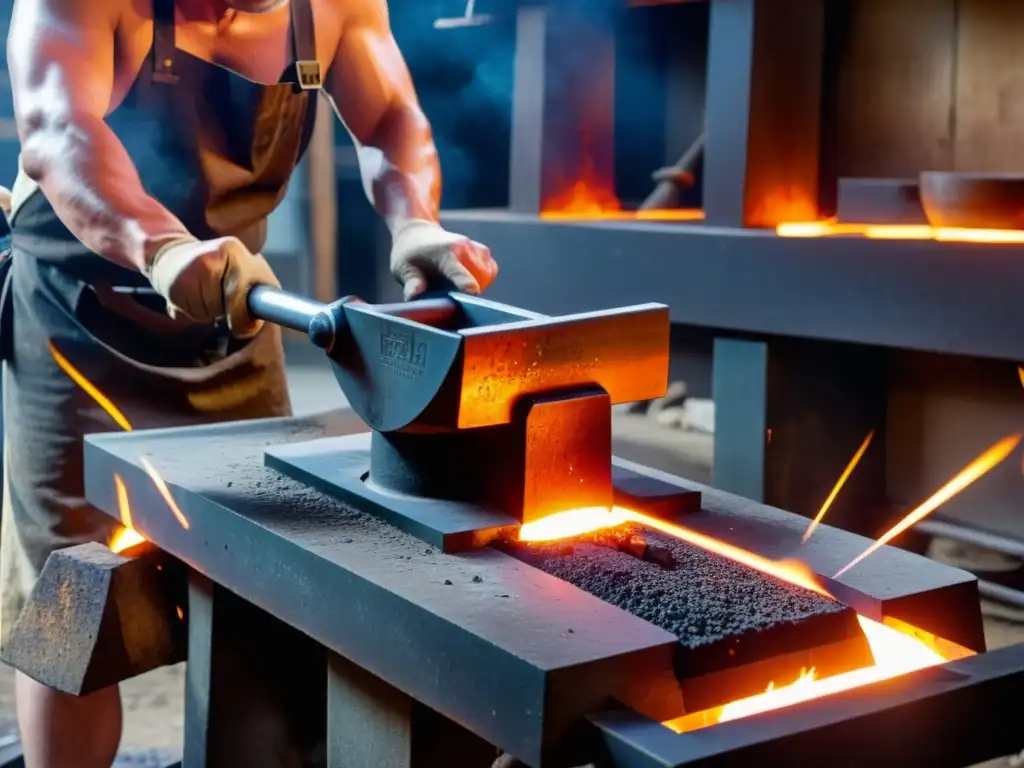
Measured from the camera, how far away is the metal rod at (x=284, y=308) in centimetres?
150

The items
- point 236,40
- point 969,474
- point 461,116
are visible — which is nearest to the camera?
point 236,40

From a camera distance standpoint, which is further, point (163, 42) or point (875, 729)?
point (163, 42)

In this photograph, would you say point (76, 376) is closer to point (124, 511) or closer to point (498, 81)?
point (124, 511)

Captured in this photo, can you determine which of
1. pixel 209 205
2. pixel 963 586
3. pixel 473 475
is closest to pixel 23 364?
pixel 209 205

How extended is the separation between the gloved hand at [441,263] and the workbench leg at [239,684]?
1.53 feet

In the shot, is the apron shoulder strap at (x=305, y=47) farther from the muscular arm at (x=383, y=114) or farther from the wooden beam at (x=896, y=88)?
the wooden beam at (x=896, y=88)

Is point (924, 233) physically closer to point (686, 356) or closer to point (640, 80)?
point (640, 80)

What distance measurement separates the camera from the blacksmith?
1826 mm

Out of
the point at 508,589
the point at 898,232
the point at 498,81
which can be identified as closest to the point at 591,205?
the point at 898,232

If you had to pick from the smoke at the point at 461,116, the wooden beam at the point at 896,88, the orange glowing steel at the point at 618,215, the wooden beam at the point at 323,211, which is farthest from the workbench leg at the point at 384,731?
the wooden beam at the point at 323,211

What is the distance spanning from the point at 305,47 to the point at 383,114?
201mm

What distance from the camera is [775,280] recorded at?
117 inches

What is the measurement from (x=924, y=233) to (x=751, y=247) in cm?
37

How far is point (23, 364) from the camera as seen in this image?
213 cm
